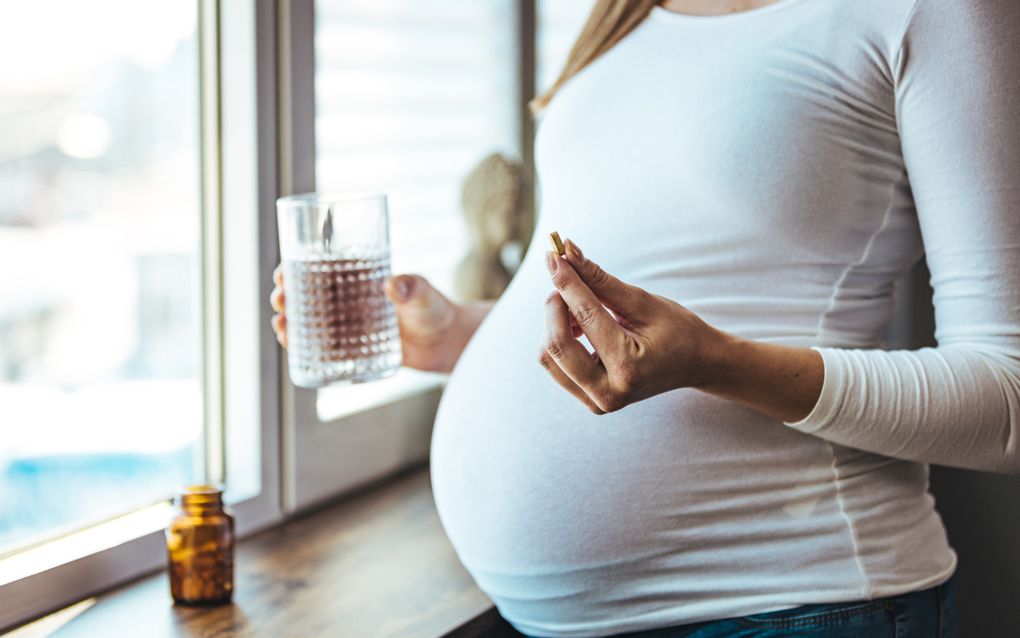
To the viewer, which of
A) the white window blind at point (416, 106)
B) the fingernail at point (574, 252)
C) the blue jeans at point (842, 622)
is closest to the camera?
the fingernail at point (574, 252)

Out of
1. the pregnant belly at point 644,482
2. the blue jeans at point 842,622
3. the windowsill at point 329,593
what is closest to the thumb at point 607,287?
the pregnant belly at point 644,482

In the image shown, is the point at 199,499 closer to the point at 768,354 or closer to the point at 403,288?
the point at 403,288

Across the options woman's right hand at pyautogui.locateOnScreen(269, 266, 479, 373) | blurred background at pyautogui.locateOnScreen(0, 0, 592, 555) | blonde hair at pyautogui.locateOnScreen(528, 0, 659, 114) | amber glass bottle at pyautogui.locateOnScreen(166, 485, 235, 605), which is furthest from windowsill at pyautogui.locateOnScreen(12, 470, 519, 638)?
blonde hair at pyautogui.locateOnScreen(528, 0, 659, 114)

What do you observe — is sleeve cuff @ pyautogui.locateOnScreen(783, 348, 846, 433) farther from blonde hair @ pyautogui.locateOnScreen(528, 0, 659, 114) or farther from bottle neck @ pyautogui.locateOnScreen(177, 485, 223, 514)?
bottle neck @ pyautogui.locateOnScreen(177, 485, 223, 514)

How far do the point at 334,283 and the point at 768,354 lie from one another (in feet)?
1.40

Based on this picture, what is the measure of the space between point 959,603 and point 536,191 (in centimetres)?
105

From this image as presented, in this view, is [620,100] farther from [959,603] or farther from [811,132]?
[959,603]

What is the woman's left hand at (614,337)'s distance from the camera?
77cm

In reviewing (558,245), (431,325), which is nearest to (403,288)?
(431,325)

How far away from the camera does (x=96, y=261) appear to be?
4.35 feet

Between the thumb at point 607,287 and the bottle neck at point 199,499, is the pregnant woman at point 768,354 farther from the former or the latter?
the bottle neck at point 199,499

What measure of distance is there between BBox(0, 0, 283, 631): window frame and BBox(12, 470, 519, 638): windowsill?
8 centimetres

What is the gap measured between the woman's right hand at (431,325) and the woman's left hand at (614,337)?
0.38 metres

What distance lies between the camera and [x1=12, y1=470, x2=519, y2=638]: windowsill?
1.06 metres
